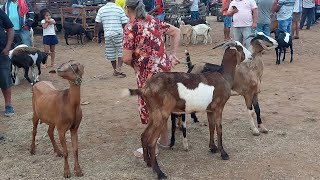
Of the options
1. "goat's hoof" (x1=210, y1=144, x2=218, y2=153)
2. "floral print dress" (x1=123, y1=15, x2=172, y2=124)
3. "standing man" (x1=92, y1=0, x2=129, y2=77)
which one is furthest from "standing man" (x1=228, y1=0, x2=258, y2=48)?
"floral print dress" (x1=123, y1=15, x2=172, y2=124)

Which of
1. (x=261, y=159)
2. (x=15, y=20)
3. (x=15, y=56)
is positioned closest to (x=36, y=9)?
(x=15, y=20)

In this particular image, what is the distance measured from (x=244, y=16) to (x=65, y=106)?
6.24 metres

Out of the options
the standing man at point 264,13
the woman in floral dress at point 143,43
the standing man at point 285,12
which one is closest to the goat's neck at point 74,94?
the woman in floral dress at point 143,43

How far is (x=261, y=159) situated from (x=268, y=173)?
407 millimetres

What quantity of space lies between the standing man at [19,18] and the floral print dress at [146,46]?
6331 mm

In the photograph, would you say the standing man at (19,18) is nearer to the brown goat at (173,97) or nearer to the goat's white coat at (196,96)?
the brown goat at (173,97)

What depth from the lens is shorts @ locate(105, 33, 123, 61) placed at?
9844 millimetres

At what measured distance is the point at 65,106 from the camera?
4.71 m

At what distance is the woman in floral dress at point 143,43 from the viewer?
4.96 metres

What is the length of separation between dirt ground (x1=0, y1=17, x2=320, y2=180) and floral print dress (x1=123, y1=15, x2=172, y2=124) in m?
0.88

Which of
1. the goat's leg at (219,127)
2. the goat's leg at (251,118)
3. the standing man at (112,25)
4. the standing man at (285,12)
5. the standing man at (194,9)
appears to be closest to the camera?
the goat's leg at (219,127)

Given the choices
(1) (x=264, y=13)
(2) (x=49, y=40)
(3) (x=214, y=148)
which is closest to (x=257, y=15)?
(1) (x=264, y=13)

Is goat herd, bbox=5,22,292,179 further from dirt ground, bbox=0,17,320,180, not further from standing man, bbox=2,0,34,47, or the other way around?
standing man, bbox=2,0,34,47

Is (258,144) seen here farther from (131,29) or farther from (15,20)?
(15,20)
